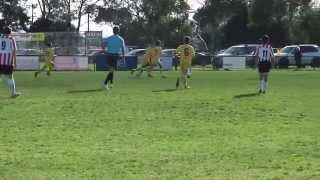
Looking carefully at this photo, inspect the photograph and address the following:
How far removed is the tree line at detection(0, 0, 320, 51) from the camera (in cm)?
8312

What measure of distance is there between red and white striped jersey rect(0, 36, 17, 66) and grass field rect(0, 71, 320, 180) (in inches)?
77.1

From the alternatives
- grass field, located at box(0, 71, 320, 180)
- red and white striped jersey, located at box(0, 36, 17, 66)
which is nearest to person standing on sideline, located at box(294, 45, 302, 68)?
grass field, located at box(0, 71, 320, 180)

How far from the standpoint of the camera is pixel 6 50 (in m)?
21.4

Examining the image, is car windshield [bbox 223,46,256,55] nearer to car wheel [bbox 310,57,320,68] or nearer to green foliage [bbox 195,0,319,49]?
car wheel [bbox 310,57,320,68]

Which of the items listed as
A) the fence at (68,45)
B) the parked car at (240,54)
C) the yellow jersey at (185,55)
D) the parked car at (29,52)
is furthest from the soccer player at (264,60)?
the parked car at (29,52)

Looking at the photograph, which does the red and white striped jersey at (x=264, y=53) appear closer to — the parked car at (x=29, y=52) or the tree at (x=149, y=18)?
the parked car at (x=29, y=52)

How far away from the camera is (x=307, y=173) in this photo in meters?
9.13

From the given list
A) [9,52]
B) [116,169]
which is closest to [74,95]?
[9,52]

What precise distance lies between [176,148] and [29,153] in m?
2.11

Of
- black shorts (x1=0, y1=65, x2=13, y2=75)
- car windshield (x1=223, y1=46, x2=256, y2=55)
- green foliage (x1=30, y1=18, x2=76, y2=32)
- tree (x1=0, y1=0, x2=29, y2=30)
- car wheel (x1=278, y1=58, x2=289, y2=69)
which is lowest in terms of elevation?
car wheel (x1=278, y1=58, x2=289, y2=69)

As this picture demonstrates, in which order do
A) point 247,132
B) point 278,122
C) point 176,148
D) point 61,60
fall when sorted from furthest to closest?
point 61,60, point 278,122, point 247,132, point 176,148

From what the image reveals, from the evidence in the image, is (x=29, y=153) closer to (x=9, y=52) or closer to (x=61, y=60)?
(x=9, y=52)

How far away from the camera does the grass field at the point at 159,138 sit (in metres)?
9.45

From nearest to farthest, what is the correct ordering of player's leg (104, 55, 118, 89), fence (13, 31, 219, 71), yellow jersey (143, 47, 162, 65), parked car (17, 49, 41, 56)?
player's leg (104, 55, 118, 89), yellow jersey (143, 47, 162, 65), fence (13, 31, 219, 71), parked car (17, 49, 41, 56)
